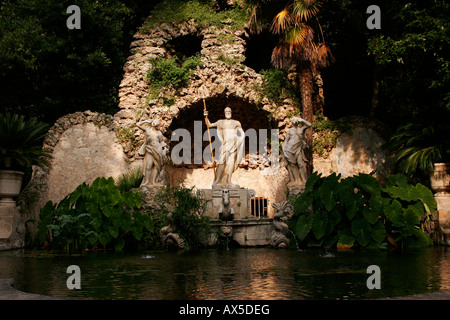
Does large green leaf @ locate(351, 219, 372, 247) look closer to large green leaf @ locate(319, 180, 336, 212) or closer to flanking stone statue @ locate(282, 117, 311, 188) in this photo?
large green leaf @ locate(319, 180, 336, 212)

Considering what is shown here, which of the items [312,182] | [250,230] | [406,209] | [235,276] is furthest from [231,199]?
[235,276]

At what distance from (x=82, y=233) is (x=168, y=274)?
14.5 feet

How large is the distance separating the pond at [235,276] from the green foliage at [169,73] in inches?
357

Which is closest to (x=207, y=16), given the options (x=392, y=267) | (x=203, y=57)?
(x=203, y=57)

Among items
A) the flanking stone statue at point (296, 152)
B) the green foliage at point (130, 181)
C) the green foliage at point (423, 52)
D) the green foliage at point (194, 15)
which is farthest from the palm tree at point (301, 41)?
the green foliage at point (130, 181)

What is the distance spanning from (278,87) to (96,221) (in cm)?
867

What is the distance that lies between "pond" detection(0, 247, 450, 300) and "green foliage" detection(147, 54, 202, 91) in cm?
908

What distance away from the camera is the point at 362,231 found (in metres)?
9.64

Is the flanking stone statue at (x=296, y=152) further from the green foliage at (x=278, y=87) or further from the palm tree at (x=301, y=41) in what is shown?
the green foliage at (x=278, y=87)

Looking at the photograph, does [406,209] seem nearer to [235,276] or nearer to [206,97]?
[235,276]

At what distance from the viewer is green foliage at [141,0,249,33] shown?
1691cm

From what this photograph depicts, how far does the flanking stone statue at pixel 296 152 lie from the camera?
11836mm

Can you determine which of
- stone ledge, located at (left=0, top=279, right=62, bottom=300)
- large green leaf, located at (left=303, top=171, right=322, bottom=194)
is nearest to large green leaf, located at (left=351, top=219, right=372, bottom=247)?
large green leaf, located at (left=303, top=171, right=322, bottom=194)
